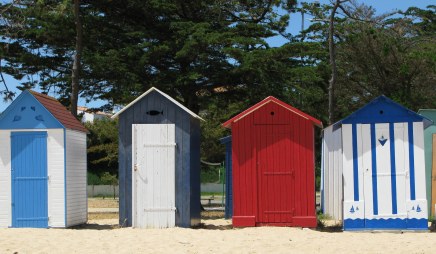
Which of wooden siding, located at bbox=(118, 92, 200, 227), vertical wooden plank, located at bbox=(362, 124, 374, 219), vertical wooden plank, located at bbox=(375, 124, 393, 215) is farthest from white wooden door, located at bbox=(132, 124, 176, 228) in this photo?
vertical wooden plank, located at bbox=(375, 124, 393, 215)

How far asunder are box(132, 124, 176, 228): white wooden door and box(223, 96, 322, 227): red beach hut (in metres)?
1.43

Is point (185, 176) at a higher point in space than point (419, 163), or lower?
lower

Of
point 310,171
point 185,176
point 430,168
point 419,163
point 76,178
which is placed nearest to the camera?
point 419,163

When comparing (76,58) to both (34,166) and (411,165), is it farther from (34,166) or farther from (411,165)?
(411,165)

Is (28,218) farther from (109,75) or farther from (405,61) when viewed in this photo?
(405,61)

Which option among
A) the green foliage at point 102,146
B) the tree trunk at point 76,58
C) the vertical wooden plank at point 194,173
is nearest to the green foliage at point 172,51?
the tree trunk at point 76,58

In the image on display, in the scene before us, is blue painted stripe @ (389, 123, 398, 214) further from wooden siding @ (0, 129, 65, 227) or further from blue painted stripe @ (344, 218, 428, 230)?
wooden siding @ (0, 129, 65, 227)

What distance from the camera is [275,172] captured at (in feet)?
49.2

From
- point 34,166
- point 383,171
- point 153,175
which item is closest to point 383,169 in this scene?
point 383,171

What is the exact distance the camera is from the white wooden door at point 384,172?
14.5 meters

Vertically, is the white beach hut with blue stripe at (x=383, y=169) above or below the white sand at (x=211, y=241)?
above

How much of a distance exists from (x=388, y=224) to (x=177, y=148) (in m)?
4.89

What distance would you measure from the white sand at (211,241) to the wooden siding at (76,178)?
0.99 m

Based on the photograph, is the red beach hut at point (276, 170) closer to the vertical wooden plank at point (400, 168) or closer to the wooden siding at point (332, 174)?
the wooden siding at point (332, 174)
